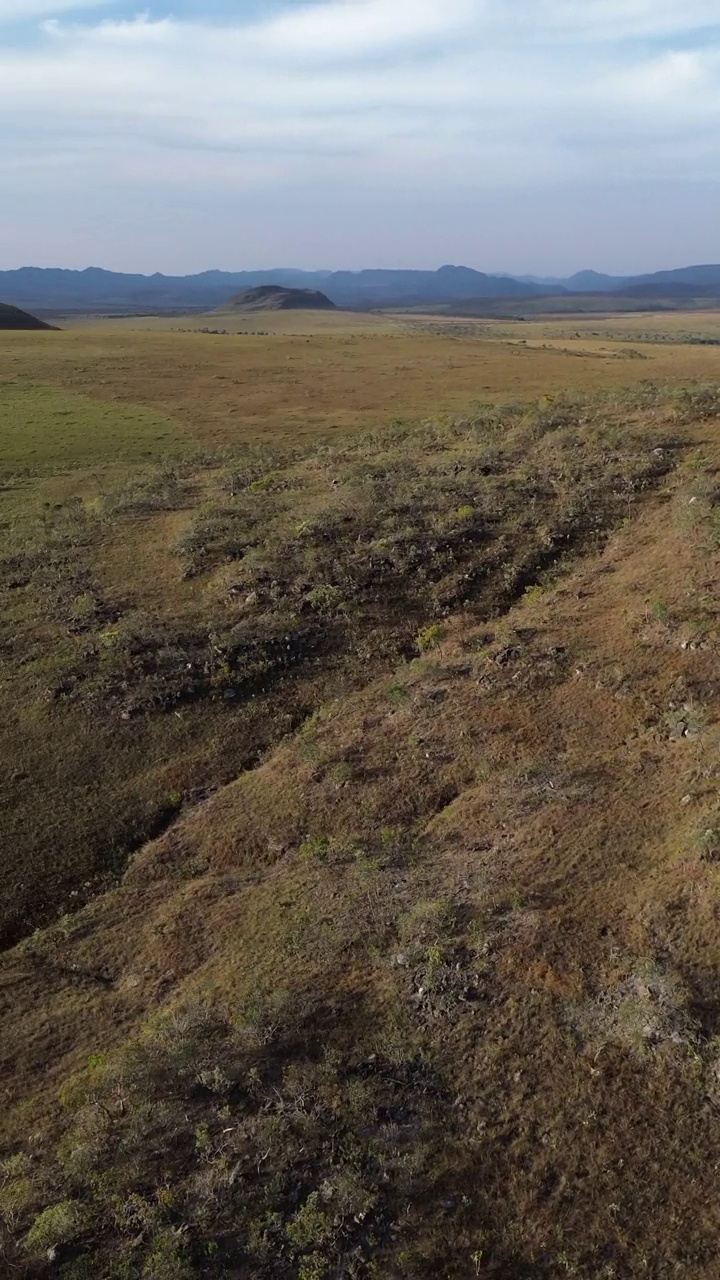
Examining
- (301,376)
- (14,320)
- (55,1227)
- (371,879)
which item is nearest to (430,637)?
(371,879)

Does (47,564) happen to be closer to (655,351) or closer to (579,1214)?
(579,1214)

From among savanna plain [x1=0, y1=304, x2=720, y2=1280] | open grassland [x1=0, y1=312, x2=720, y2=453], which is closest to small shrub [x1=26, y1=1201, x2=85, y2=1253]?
savanna plain [x1=0, y1=304, x2=720, y2=1280]

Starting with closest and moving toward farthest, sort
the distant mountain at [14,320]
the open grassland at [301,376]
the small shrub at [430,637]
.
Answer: the small shrub at [430,637] < the open grassland at [301,376] < the distant mountain at [14,320]

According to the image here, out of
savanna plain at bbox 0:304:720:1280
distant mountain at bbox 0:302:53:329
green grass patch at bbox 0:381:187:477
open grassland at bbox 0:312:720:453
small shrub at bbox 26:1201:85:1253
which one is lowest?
small shrub at bbox 26:1201:85:1253

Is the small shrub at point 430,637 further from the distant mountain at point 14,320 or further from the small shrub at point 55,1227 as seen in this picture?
the distant mountain at point 14,320

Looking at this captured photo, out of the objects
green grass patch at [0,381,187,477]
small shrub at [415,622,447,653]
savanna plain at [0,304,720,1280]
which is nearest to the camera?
savanna plain at [0,304,720,1280]

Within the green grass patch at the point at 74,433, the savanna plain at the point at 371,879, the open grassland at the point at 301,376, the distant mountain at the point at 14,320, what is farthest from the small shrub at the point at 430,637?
the distant mountain at the point at 14,320

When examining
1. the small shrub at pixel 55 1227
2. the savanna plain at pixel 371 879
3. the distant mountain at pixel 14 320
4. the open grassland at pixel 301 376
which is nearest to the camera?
the small shrub at pixel 55 1227

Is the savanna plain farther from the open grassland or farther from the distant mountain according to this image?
the distant mountain

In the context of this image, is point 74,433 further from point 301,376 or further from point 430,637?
point 430,637
